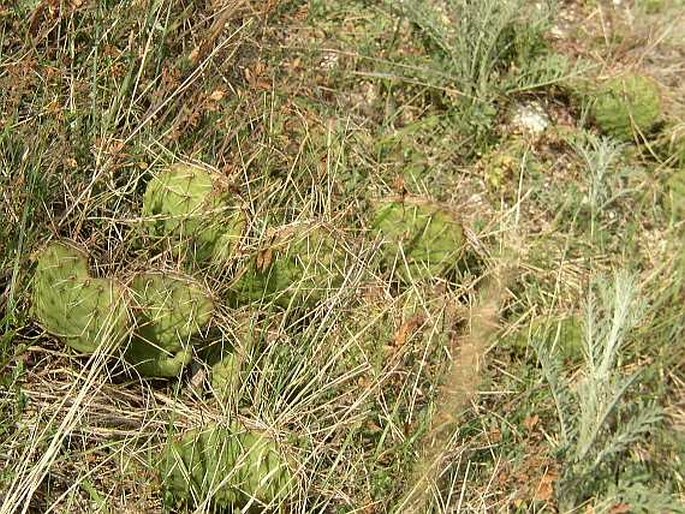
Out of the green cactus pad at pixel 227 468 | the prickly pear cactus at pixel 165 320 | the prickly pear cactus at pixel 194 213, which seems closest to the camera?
the green cactus pad at pixel 227 468

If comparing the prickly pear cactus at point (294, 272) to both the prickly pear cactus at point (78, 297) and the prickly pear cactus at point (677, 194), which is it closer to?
the prickly pear cactus at point (78, 297)

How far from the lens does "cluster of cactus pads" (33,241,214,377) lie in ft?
6.57

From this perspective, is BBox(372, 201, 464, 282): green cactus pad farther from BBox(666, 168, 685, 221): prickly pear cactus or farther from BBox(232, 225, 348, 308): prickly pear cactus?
BBox(666, 168, 685, 221): prickly pear cactus

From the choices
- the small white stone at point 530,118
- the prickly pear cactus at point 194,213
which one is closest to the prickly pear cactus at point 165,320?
the prickly pear cactus at point 194,213

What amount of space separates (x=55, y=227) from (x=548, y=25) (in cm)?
171

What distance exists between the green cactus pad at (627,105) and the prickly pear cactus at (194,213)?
1.36 meters

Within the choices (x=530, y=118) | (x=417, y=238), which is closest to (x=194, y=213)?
(x=417, y=238)

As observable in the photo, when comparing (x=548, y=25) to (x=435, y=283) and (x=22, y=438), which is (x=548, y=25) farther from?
(x=22, y=438)

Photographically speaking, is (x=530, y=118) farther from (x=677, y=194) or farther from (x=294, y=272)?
(x=294, y=272)

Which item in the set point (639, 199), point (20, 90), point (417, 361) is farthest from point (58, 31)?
point (639, 199)

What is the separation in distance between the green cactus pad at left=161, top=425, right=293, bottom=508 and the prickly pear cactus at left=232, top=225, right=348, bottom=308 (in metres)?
0.41

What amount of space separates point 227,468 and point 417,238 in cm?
83

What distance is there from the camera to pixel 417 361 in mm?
2293

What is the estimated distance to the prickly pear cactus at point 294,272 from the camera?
2.30 meters
